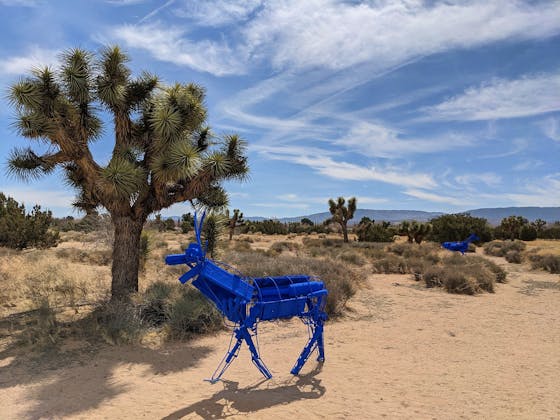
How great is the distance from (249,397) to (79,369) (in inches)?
104

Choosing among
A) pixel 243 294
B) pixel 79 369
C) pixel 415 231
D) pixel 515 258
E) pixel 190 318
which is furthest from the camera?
pixel 415 231

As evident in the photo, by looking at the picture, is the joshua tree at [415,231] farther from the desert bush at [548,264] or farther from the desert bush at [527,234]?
the desert bush at [548,264]

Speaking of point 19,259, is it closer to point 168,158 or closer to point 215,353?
point 168,158

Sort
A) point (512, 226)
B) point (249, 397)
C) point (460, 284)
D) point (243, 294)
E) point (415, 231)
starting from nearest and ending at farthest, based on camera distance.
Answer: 1. point (243, 294)
2. point (249, 397)
3. point (460, 284)
4. point (415, 231)
5. point (512, 226)

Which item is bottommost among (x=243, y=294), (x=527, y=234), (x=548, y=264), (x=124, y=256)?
(x=548, y=264)

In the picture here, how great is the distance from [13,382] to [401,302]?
919 cm

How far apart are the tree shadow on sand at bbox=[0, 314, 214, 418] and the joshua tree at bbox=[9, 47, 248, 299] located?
215 cm

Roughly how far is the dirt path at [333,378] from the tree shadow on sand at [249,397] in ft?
0.04

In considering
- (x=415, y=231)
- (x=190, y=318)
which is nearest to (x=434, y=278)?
(x=190, y=318)

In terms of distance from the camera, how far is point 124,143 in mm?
8852

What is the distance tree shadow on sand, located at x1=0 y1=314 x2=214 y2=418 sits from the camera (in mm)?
4875

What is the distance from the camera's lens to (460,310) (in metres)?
10.6

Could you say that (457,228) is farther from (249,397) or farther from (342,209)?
(249,397)

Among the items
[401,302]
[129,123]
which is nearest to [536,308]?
[401,302]
